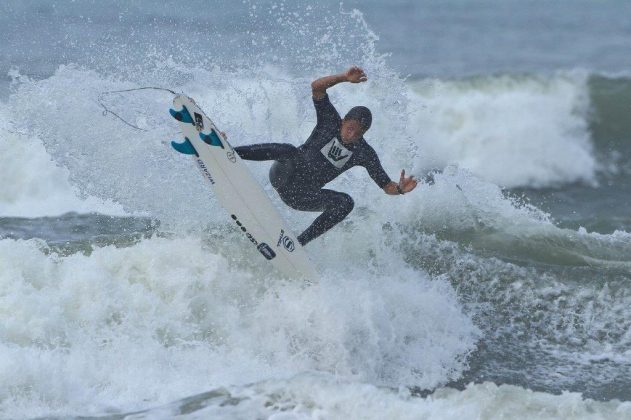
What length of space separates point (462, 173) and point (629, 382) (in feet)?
11.8

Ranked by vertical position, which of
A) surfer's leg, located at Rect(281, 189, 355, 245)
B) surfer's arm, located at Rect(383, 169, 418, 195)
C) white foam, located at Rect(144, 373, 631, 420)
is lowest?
white foam, located at Rect(144, 373, 631, 420)

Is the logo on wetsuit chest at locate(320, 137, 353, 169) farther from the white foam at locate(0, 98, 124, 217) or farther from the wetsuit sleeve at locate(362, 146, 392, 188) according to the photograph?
the white foam at locate(0, 98, 124, 217)

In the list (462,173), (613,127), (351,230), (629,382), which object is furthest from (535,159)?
(629,382)

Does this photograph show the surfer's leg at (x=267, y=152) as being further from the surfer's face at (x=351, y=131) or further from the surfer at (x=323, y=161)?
the surfer's face at (x=351, y=131)

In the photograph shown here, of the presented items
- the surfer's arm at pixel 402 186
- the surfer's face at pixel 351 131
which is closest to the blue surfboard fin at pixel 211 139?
the surfer's face at pixel 351 131

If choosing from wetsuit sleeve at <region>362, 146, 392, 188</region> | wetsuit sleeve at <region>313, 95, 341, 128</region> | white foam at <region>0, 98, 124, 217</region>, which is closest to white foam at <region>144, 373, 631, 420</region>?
wetsuit sleeve at <region>362, 146, 392, 188</region>

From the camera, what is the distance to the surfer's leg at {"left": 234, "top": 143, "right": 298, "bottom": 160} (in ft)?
24.4

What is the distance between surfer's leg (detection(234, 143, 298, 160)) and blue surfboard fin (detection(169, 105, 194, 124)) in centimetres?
50

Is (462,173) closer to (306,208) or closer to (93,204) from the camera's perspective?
(306,208)

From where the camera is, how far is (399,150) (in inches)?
389

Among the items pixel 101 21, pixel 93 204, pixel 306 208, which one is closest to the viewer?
pixel 306 208

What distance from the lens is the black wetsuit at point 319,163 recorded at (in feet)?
24.1

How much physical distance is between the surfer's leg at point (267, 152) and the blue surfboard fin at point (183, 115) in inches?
19.7

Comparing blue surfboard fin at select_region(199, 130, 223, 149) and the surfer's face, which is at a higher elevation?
the surfer's face
